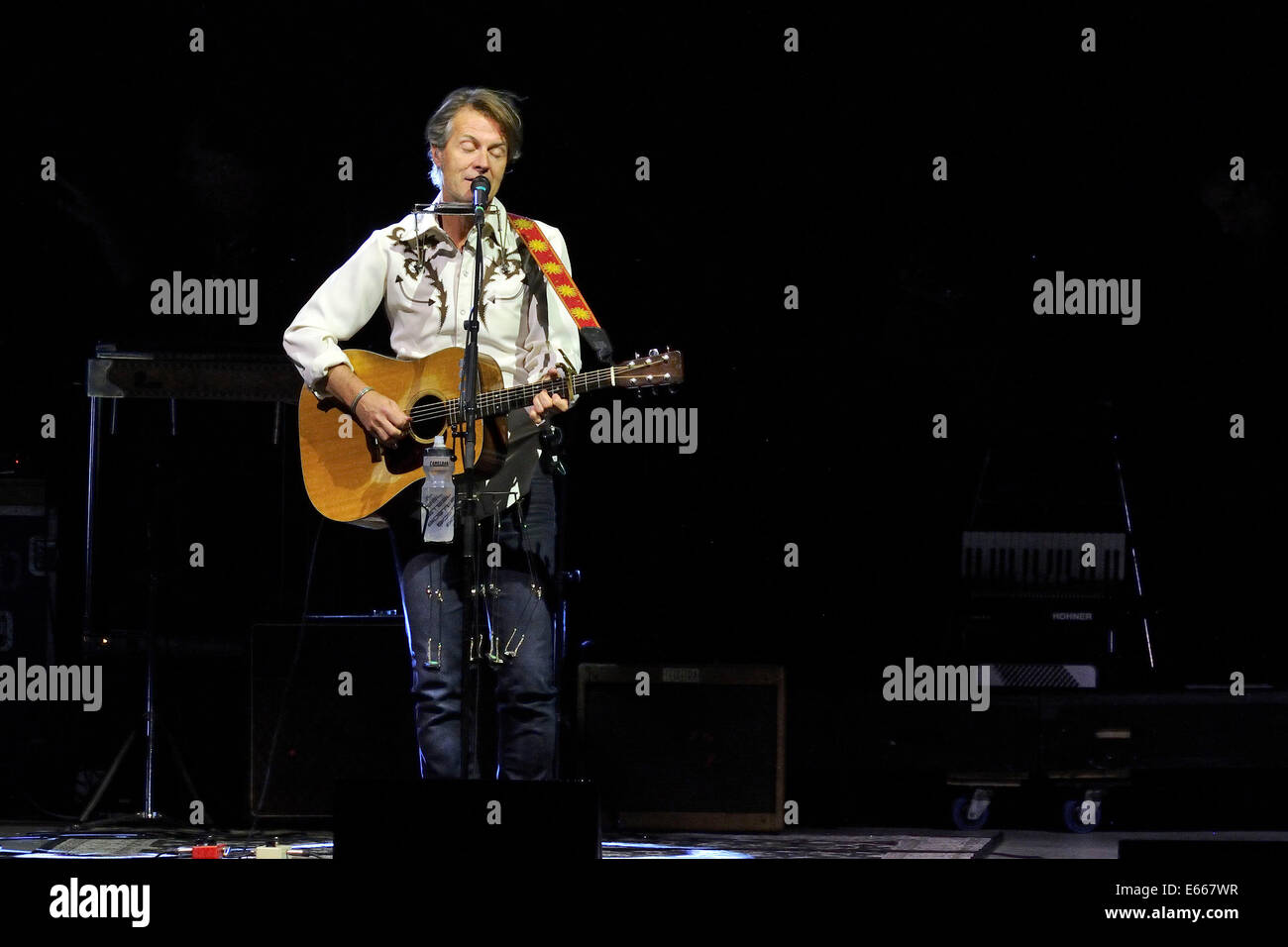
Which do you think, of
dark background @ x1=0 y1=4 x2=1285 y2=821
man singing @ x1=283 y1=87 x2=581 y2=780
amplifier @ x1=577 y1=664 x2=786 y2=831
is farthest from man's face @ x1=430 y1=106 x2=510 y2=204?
dark background @ x1=0 y1=4 x2=1285 y2=821

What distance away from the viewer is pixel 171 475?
5.92 metres

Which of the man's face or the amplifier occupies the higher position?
the man's face

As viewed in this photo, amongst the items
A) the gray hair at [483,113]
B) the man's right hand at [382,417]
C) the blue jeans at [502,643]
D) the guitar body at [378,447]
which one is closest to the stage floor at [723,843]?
the blue jeans at [502,643]

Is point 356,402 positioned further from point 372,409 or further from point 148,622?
point 148,622

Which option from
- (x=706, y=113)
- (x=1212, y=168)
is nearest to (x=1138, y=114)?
(x=1212, y=168)

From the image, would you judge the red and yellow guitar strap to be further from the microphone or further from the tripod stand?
the tripod stand

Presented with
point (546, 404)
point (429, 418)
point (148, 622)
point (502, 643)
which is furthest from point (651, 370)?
point (148, 622)

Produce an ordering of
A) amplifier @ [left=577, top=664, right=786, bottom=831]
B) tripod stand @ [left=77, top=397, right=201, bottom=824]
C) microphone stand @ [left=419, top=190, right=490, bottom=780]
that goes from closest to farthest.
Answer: microphone stand @ [left=419, top=190, right=490, bottom=780]
amplifier @ [left=577, top=664, right=786, bottom=831]
tripod stand @ [left=77, top=397, right=201, bottom=824]

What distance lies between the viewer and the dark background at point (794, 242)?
6.40 m

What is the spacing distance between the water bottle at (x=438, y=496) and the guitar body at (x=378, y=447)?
179mm

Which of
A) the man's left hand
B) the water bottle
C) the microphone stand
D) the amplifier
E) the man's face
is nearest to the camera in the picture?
the microphone stand

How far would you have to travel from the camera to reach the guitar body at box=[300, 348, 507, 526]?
14.5 ft

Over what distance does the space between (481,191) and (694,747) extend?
1990 mm

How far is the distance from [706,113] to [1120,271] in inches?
67.8
